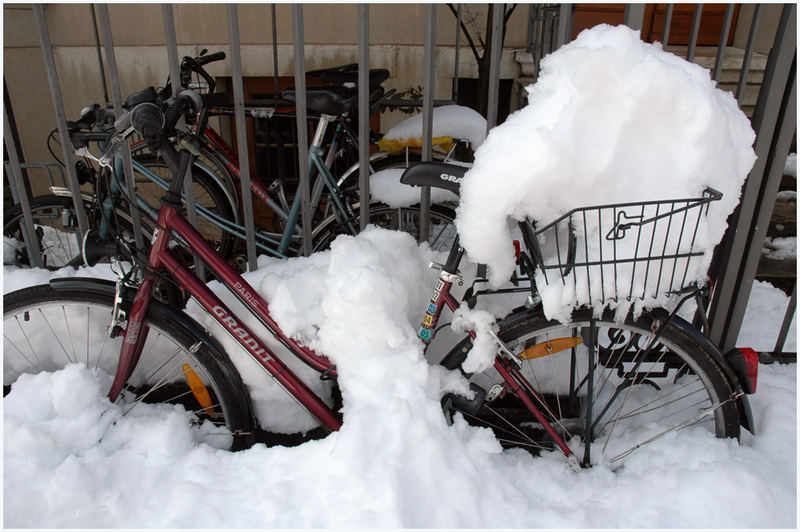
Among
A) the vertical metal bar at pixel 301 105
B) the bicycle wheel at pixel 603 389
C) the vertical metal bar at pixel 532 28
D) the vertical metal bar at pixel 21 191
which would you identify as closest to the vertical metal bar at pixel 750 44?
the bicycle wheel at pixel 603 389

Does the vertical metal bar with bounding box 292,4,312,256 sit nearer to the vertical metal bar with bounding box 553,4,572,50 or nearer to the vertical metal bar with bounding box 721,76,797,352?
the vertical metal bar with bounding box 553,4,572,50

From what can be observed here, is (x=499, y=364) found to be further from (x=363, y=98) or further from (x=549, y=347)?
(x=363, y=98)

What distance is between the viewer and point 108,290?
1.97 metres

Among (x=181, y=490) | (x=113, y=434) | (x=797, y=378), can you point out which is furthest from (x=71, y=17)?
(x=797, y=378)

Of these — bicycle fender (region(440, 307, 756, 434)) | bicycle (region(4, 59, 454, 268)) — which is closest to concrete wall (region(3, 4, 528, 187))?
bicycle (region(4, 59, 454, 268))

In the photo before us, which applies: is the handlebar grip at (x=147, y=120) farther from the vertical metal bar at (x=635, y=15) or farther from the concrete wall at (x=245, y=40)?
the concrete wall at (x=245, y=40)

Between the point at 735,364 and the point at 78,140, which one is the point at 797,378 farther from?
the point at 78,140

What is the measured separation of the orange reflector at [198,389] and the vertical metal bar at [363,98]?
0.93 meters

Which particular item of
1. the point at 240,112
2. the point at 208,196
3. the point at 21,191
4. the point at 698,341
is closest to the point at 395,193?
the point at 240,112

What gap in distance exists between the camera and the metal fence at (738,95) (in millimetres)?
1912

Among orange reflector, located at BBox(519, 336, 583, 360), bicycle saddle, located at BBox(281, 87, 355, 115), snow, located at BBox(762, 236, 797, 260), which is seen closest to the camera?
orange reflector, located at BBox(519, 336, 583, 360)

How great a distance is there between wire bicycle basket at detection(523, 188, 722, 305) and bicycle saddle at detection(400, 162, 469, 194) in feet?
0.89

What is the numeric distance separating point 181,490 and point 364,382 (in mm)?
721

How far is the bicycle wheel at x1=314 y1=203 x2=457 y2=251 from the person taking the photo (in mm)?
2998
